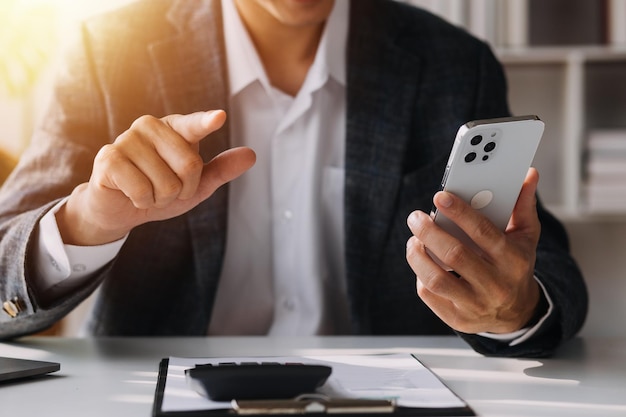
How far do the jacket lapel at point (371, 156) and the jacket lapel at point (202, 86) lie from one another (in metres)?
0.19

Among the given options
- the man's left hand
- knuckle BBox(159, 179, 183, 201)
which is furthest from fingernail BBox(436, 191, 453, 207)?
knuckle BBox(159, 179, 183, 201)

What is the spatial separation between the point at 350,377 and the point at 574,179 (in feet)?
3.57

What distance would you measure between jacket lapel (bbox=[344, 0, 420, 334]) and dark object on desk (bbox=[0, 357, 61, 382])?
1.66 feet

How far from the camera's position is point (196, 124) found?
2.32 ft

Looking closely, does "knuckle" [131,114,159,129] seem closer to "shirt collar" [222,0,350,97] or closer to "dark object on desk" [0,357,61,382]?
"dark object on desk" [0,357,61,382]

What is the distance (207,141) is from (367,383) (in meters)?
0.56

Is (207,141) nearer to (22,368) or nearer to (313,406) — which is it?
(22,368)

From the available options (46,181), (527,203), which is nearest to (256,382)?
(527,203)

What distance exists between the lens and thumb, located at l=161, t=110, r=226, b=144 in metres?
0.69

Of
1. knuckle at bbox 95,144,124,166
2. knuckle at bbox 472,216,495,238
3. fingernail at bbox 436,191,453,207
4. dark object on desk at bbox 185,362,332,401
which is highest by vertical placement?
knuckle at bbox 95,144,124,166

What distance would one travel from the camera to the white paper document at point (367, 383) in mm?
569

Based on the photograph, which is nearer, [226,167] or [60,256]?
[226,167]

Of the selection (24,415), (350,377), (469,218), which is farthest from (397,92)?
(24,415)

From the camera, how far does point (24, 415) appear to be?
580 millimetres
